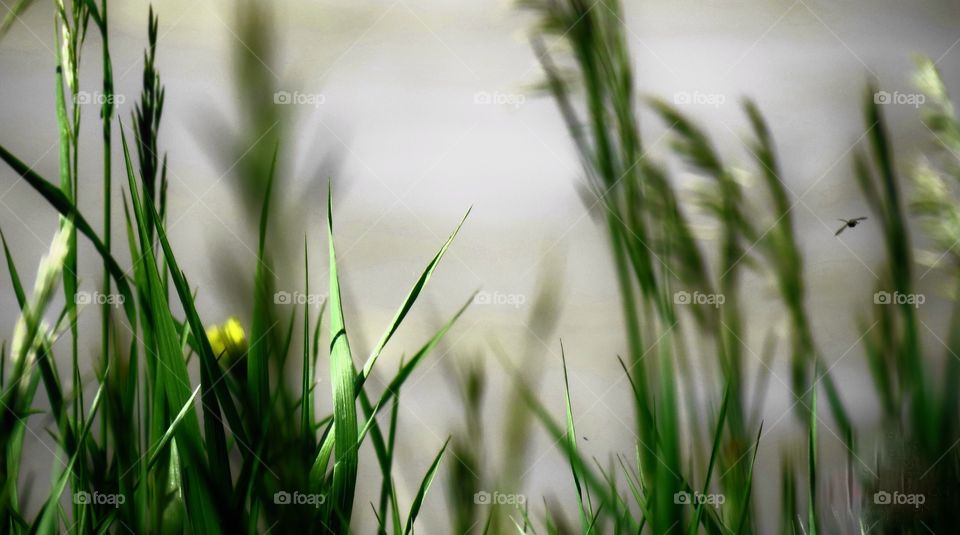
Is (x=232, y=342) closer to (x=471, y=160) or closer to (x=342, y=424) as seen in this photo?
(x=342, y=424)

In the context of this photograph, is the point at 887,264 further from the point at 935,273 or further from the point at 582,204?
the point at 582,204

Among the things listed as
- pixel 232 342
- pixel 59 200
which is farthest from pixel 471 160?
pixel 59 200

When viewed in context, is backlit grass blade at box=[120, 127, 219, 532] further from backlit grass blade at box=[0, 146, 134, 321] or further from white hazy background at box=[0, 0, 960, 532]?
white hazy background at box=[0, 0, 960, 532]

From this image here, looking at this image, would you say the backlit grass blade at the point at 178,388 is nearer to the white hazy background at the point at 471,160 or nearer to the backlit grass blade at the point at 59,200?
the backlit grass blade at the point at 59,200

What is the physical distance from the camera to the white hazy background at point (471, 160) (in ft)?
2.44

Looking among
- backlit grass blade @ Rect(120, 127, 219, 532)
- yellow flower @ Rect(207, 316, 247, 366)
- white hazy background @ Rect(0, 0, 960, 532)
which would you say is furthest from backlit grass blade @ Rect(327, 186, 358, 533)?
white hazy background @ Rect(0, 0, 960, 532)

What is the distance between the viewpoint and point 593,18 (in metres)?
0.54

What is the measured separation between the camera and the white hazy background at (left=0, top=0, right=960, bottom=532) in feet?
2.44

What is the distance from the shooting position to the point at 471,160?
0.75 metres

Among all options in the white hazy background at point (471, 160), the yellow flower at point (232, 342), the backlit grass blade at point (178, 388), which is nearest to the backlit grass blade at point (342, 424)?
the backlit grass blade at point (178, 388)

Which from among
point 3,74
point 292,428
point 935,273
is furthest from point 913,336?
point 3,74

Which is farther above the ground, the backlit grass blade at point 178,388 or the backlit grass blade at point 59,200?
the backlit grass blade at point 59,200

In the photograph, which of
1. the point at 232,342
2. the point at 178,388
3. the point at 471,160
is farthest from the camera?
the point at 471,160

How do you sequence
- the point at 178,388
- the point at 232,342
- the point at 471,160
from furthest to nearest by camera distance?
1. the point at 471,160
2. the point at 232,342
3. the point at 178,388
